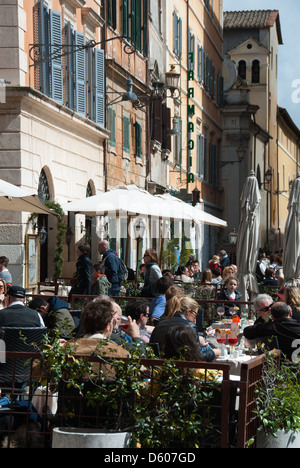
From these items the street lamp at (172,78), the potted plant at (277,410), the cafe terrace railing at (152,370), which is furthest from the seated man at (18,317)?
the street lamp at (172,78)

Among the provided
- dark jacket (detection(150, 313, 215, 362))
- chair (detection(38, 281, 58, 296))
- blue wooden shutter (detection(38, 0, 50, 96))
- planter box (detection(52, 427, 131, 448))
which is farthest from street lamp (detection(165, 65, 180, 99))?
planter box (detection(52, 427, 131, 448))

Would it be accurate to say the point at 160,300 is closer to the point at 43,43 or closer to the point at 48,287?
the point at 48,287

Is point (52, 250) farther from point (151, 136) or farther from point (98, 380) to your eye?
point (98, 380)

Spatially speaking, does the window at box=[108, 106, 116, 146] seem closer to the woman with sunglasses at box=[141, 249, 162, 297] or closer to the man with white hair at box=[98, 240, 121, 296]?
the man with white hair at box=[98, 240, 121, 296]

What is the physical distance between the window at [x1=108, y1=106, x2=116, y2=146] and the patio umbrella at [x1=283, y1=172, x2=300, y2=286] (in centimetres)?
807

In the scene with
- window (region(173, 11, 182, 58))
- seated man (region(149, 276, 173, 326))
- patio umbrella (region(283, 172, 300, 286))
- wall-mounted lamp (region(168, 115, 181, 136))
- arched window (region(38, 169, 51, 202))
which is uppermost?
window (region(173, 11, 182, 58))

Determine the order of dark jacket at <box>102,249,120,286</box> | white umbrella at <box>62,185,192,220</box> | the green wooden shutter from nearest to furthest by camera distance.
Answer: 1. dark jacket at <box>102,249,120,286</box>
2. white umbrella at <box>62,185,192,220</box>
3. the green wooden shutter

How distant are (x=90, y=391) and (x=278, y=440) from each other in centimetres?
128

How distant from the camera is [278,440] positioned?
5945mm

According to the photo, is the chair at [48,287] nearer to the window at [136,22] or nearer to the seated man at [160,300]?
the seated man at [160,300]

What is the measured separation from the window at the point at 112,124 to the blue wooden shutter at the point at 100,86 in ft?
3.10

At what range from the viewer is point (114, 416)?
548 centimetres

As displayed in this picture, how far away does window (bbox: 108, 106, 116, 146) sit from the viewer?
24.3 metres

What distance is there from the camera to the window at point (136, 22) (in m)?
26.3
